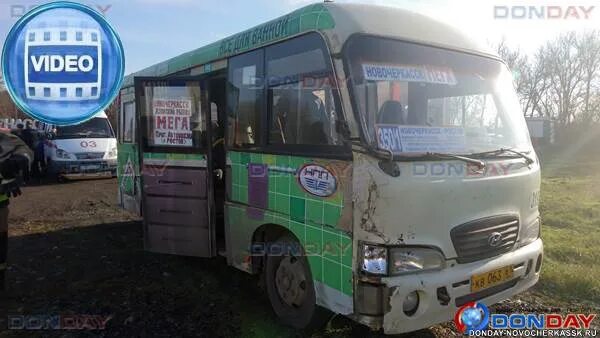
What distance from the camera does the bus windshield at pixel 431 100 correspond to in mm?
3400

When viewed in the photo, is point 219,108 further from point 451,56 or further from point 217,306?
point 451,56

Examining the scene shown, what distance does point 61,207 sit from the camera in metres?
10.2

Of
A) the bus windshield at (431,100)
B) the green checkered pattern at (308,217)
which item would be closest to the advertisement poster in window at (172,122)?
the green checkered pattern at (308,217)

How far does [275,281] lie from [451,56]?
2558 millimetres

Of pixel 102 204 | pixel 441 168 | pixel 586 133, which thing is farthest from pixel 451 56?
pixel 586 133

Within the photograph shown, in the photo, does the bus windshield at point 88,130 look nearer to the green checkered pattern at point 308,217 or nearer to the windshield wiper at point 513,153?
the green checkered pattern at point 308,217

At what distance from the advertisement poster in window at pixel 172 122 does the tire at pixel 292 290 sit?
70.6 inches

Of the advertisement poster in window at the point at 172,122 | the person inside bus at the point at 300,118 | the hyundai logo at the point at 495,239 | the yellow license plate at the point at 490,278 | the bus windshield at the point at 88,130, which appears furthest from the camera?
the bus windshield at the point at 88,130

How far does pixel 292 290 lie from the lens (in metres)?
4.16

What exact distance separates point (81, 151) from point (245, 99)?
11.4m

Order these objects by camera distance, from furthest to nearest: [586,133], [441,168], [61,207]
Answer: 1. [586,133]
2. [61,207]
3. [441,168]

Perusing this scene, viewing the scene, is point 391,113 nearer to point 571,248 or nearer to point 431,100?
point 431,100

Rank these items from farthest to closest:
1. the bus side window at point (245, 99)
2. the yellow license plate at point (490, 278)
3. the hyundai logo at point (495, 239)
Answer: the bus side window at point (245, 99)
the hyundai logo at point (495, 239)
the yellow license plate at point (490, 278)

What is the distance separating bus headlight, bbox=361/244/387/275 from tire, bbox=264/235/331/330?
0.74 meters
